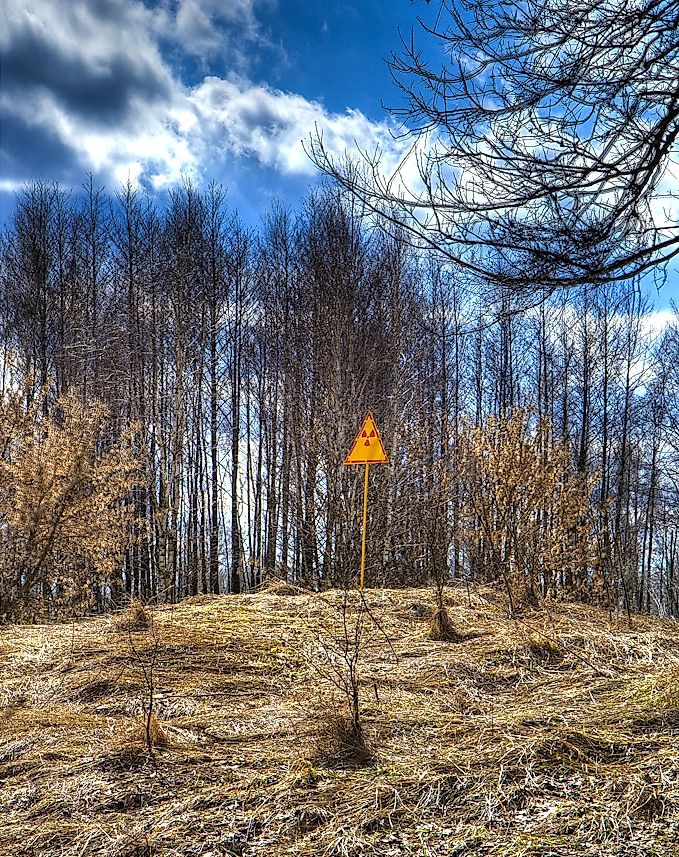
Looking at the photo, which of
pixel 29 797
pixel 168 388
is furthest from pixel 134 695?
pixel 168 388

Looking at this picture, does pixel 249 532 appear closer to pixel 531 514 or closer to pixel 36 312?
pixel 36 312

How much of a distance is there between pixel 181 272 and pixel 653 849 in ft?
43.3

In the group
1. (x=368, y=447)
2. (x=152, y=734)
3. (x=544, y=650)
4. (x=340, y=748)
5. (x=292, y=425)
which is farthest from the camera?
(x=292, y=425)

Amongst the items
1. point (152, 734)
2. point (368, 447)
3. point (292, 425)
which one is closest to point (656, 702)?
point (152, 734)

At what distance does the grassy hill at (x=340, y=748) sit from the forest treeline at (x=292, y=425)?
→ 1.97 meters

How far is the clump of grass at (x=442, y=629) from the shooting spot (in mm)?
5379

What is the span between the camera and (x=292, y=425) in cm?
1352

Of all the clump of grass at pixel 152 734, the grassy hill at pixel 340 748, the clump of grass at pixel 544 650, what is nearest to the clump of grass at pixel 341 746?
the grassy hill at pixel 340 748

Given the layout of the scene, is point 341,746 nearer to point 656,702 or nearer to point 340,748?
point 340,748

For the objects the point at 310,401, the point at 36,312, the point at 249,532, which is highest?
the point at 36,312

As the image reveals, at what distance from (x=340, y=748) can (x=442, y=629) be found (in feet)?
8.18

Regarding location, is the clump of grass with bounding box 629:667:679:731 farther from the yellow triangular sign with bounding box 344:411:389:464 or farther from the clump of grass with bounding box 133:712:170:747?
the yellow triangular sign with bounding box 344:411:389:464

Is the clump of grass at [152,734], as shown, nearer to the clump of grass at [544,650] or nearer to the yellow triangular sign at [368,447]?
the clump of grass at [544,650]

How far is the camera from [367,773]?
115 inches
